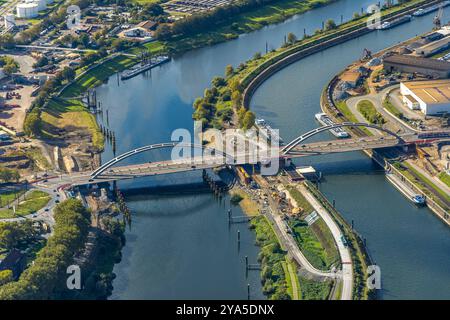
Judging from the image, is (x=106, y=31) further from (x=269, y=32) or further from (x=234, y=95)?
(x=234, y=95)

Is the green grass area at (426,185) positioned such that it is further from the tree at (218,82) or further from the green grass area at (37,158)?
the green grass area at (37,158)

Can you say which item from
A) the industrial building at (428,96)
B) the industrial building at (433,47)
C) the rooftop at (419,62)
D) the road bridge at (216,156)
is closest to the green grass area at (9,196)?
the road bridge at (216,156)

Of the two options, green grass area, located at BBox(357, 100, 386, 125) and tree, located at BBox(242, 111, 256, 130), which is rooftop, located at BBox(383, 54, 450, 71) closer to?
green grass area, located at BBox(357, 100, 386, 125)

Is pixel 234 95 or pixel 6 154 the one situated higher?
pixel 234 95

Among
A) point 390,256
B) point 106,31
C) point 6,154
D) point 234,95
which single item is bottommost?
point 390,256

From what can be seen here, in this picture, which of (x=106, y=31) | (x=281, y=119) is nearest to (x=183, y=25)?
(x=106, y=31)

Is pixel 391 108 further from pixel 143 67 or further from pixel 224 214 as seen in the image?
pixel 143 67

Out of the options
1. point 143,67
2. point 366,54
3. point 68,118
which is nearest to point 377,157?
point 366,54

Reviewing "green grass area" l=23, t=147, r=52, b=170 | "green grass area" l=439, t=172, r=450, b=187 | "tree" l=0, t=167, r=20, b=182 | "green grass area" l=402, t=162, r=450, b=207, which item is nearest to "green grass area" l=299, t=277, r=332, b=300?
"green grass area" l=402, t=162, r=450, b=207
